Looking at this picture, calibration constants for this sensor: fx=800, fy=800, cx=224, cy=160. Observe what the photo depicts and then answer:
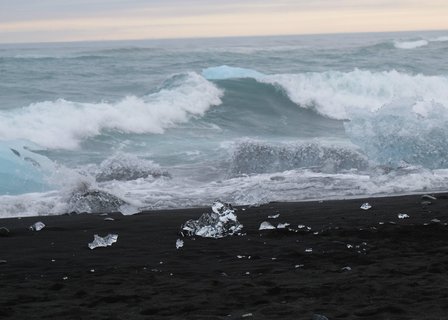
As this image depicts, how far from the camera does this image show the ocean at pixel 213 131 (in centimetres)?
1124

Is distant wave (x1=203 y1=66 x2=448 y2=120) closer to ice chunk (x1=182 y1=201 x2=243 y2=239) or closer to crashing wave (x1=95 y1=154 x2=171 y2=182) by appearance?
crashing wave (x1=95 y1=154 x2=171 y2=182)

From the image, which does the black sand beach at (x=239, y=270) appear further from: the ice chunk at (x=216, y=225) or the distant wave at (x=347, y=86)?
the distant wave at (x=347, y=86)

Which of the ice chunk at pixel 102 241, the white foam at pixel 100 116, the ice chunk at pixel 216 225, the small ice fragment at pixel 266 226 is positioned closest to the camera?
the ice chunk at pixel 102 241

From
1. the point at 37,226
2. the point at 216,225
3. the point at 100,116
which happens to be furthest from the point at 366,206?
the point at 100,116

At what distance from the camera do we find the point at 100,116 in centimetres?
2033

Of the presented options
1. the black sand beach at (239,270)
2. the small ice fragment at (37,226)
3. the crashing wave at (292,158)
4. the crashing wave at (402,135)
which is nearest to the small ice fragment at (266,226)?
the black sand beach at (239,270)

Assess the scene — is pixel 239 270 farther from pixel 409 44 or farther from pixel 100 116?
pixel 409 44

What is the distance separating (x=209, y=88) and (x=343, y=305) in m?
20.9

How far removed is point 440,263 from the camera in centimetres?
570

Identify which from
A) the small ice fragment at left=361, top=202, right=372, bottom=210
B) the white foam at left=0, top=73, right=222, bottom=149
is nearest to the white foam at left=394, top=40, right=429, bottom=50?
the white foam at left=0, top=73, right=222, bottom=149

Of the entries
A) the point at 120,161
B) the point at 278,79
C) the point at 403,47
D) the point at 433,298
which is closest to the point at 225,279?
the point at 433,298

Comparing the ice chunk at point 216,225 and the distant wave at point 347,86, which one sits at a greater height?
the ice chunk at point 216,225

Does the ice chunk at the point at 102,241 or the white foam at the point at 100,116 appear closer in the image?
the ice chunk at the point at 102,241

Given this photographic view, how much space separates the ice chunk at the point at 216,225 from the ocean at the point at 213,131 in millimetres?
2239
